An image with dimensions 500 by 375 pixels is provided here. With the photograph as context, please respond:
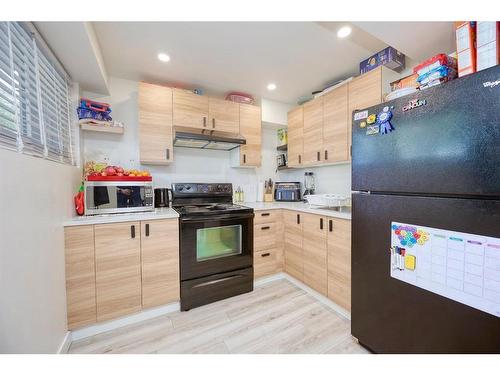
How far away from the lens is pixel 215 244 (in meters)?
1.97

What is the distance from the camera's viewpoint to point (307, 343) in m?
1.41

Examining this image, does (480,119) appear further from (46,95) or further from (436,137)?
(46,95)

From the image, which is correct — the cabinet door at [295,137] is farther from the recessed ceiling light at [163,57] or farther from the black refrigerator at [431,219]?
the recessed ceiling light at [163,57]

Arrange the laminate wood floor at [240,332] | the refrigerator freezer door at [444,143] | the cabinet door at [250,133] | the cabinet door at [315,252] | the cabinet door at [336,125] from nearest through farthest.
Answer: the refrigerator freezer door at [444,143] < the laminate wood floor at [240,332] < the cabinet door at [315,252] < the cabinet door at [336,125] < the cabinet door at [250,133]

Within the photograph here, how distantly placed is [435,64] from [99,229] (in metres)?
2.41

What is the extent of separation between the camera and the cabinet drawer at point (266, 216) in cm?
219

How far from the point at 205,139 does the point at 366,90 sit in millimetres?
1608

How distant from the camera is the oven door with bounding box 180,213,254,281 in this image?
1.79m

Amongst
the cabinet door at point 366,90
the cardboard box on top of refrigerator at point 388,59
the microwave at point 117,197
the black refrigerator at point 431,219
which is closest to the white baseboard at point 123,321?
the microwave at point 117,197

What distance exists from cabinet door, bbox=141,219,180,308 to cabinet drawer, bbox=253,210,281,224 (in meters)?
0.84

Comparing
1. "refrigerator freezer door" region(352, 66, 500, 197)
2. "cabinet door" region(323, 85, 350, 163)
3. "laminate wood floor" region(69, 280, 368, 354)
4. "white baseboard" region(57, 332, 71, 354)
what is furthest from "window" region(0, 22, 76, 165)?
"cabinet door" region(323, 85, 350, 163)

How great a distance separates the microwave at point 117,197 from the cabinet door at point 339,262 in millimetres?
1701

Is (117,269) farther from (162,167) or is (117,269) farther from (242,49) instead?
(242,49)
